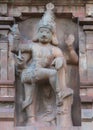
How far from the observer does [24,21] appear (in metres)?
11.3

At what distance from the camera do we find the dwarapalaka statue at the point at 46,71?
1046cm

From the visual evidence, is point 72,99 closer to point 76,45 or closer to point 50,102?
point 50,102

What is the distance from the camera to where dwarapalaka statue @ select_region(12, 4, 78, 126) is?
10461 millimetres

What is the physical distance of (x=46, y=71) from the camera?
414 inches

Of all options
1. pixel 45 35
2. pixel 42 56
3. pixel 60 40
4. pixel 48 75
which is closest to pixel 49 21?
pixel 45 35

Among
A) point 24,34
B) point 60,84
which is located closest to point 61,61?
point 60,84

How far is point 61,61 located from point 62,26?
3.50ft

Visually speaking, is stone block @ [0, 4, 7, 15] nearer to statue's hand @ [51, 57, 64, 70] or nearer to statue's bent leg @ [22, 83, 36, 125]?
statue's hand @ [51, 57, 64, 70]

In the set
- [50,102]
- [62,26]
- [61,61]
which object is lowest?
[50,102]

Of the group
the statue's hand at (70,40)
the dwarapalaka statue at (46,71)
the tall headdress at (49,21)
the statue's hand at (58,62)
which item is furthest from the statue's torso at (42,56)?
the statue's hand at (70,40)

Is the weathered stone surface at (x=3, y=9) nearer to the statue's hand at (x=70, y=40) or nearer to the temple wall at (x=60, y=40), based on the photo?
the temple wall at (x=60, y=40)

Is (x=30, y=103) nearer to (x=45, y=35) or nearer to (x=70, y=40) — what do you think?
(x=45, y=35)

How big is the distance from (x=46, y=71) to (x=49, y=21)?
1062mm

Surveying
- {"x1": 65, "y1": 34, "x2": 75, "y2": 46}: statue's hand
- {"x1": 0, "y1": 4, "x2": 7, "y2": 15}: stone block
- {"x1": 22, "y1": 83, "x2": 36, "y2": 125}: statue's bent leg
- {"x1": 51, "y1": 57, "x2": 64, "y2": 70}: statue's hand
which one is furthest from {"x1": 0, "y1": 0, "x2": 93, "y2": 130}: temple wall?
{"x1": 51, "y1": 57, "x2": 64, "y2": 70}: statue's hand
